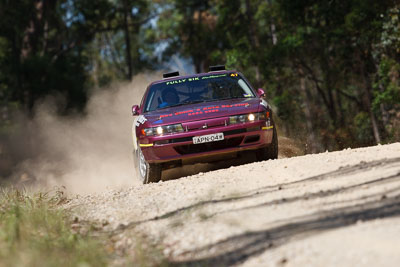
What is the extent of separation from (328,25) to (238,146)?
25692 millimetres

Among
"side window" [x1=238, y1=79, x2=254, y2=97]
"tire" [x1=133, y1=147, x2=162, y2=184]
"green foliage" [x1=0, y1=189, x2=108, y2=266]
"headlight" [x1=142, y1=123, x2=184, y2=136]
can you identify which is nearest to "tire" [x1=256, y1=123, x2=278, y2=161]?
"side window" [x1=238, y1=79, x2=254, y2=97]

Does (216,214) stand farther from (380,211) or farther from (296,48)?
(296,48)

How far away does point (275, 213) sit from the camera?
566 cm

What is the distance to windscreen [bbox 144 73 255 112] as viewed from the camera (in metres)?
10.3

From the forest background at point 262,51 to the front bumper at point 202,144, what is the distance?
49.0 feet

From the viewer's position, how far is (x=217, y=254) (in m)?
4.79

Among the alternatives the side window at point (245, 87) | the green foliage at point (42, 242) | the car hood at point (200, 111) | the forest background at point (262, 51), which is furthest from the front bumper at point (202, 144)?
the forest background at point (262, 51)

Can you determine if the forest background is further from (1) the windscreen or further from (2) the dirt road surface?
(2) the dirt road surface

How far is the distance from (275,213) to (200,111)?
4070 mm

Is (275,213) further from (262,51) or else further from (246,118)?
(262,51)

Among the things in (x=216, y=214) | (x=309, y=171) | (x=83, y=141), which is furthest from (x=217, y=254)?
(x=83, y=141)

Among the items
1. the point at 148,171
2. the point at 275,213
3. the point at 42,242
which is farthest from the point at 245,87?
the point at 42,242

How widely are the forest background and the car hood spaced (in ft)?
48.4

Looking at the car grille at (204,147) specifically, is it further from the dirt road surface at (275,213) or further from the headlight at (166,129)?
the dirt road surface at (275,213)
